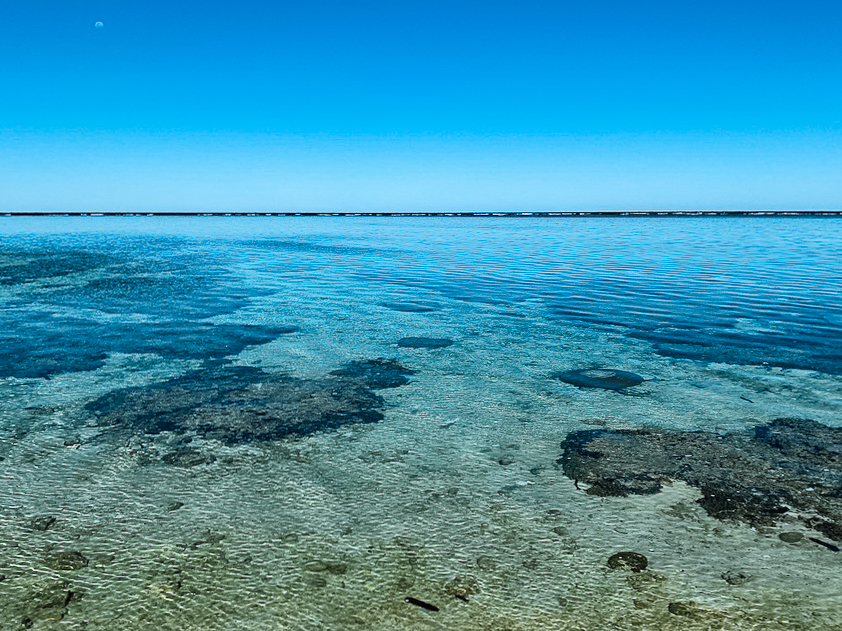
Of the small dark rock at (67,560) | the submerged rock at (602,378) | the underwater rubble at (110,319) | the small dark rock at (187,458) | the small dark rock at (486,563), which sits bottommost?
the submerged rock at (602,378)

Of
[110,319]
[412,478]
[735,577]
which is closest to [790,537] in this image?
[735,577]

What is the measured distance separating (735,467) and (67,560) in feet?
15.2

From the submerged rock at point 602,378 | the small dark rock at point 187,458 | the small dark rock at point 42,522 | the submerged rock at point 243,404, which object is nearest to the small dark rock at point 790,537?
the submerged rock at point 602,378

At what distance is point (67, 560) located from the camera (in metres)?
3.08

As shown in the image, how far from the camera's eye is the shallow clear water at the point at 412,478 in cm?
282

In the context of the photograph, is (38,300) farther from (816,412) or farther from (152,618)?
(816,412)

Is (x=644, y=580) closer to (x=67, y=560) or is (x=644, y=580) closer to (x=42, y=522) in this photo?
(x=67, y=560)

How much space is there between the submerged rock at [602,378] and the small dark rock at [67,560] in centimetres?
522

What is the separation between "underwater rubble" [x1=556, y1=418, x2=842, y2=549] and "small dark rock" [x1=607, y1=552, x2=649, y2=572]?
718 mm

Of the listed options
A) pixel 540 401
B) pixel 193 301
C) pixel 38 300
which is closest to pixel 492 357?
pixel 540 401

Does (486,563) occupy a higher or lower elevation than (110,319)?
lower

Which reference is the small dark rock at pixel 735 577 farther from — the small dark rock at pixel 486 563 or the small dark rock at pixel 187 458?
→ the small dark rock at pixel 187 458

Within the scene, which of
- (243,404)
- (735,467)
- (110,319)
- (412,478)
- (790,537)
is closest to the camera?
(790,537)

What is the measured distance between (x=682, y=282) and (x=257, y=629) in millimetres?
17217
